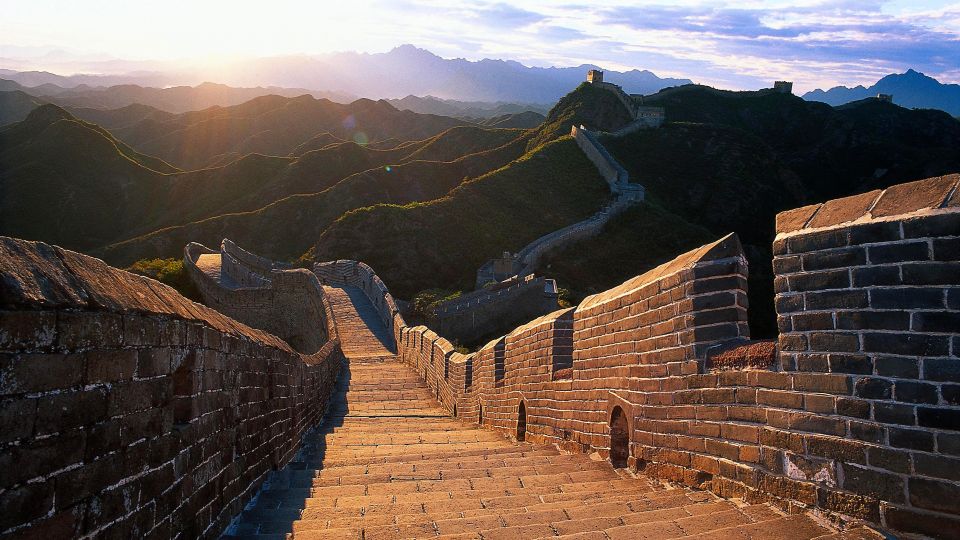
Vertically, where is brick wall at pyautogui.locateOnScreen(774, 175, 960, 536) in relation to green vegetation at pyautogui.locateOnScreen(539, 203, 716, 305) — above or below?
below

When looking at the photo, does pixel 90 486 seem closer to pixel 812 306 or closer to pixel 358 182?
pixel 812 306

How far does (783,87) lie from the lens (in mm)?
103938

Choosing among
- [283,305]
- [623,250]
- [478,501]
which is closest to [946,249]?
[478,501]

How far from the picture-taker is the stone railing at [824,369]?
3143mm

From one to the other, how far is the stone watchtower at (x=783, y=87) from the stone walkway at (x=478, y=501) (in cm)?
10633

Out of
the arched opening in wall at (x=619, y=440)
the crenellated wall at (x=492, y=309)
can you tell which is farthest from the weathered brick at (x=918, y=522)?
the crenellated wall at (x=492, y=309)

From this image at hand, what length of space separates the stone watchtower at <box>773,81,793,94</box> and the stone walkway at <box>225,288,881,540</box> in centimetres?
10633

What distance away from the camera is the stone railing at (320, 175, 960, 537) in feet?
10.3

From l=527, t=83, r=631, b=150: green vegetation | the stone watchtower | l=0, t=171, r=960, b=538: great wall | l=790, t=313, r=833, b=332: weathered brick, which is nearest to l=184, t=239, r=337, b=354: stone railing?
l=0, t=171, r=960, b=538: great wall

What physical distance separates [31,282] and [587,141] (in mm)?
62070

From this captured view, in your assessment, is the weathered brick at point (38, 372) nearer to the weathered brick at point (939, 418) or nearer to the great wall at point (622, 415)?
the great wall at point (622, 415)

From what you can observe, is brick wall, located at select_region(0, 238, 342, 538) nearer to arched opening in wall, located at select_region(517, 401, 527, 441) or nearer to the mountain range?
arched opening in wall, located at select_region(517, 401, 527, 441)

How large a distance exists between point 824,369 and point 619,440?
8.27 feet

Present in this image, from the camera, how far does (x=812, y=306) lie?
3662mm
